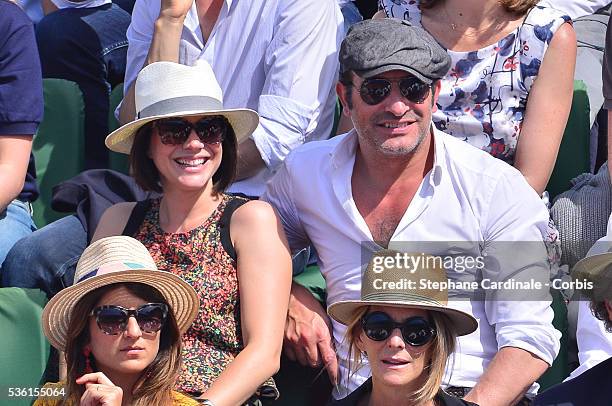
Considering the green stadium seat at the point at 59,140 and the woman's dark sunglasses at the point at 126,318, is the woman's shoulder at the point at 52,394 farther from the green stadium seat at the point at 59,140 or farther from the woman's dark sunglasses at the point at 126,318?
the green stadium seat at the point at 59,140

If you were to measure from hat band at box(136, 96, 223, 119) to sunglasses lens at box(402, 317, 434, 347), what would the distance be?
1.01 m

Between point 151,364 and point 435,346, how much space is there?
29.0 inches

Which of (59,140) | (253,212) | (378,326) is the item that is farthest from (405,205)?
(59,140)

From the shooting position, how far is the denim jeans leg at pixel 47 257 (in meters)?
4.20

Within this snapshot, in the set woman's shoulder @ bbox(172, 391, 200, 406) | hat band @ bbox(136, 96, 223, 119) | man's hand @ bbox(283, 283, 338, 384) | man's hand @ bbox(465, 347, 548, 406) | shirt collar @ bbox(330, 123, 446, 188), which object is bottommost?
man's hand @ bbox(283, 283, 338, 384)

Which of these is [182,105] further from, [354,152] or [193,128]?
[354,152]

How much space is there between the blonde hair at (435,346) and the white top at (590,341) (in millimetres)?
468

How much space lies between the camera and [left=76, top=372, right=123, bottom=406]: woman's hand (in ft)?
10.6

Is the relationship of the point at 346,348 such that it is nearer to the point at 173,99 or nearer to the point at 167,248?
the point at 167,248

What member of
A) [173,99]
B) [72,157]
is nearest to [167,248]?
[173,99]

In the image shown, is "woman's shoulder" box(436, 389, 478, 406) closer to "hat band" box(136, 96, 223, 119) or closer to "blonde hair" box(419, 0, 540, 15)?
"hat band" box(136, 96, 223, 119)

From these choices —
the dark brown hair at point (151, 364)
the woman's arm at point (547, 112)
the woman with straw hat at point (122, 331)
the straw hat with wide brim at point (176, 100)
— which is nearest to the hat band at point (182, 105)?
the straw hat with wide brim at point (176, 100)

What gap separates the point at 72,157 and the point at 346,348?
1.68 meters

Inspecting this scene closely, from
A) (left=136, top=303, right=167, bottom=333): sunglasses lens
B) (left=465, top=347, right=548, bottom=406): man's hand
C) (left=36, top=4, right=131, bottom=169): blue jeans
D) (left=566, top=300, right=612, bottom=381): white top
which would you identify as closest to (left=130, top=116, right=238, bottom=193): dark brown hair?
(left=136, top=303, right=167, bottom=333): sunglasses lens
